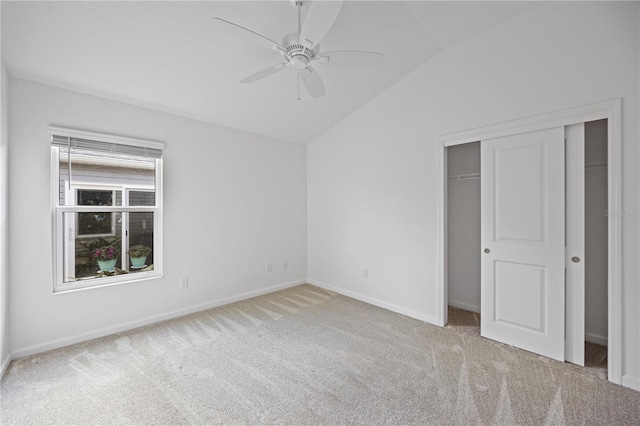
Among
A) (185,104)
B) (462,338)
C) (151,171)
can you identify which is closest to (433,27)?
(185,104)

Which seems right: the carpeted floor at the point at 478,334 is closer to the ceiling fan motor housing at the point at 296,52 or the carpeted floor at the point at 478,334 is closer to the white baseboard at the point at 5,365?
the ceiling fan motor housing at the point at 296,52

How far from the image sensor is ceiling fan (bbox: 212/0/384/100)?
159cm

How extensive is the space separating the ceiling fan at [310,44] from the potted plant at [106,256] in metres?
2.39

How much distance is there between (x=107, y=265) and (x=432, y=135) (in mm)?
3843

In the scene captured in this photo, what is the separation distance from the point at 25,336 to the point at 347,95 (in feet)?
13.3

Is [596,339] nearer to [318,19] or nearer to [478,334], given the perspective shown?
[478,334]

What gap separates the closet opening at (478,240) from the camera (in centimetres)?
266

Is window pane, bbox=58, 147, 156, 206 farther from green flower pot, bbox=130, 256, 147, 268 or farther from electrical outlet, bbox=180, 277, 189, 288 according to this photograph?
electrical outlet, bbox=180, 277, 189, 288

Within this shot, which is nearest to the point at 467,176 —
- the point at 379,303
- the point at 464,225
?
the point at 464,225

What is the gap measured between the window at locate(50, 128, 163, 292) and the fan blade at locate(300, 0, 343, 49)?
7.50ft

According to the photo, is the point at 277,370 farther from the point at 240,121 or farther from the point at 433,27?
the point at 433,27

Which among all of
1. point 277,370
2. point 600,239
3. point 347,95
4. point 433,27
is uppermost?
point 433,27

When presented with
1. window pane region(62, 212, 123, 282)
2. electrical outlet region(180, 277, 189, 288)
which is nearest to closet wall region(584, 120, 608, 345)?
electrical outlet region(180, 277, 189, 288)

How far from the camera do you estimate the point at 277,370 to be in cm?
231
